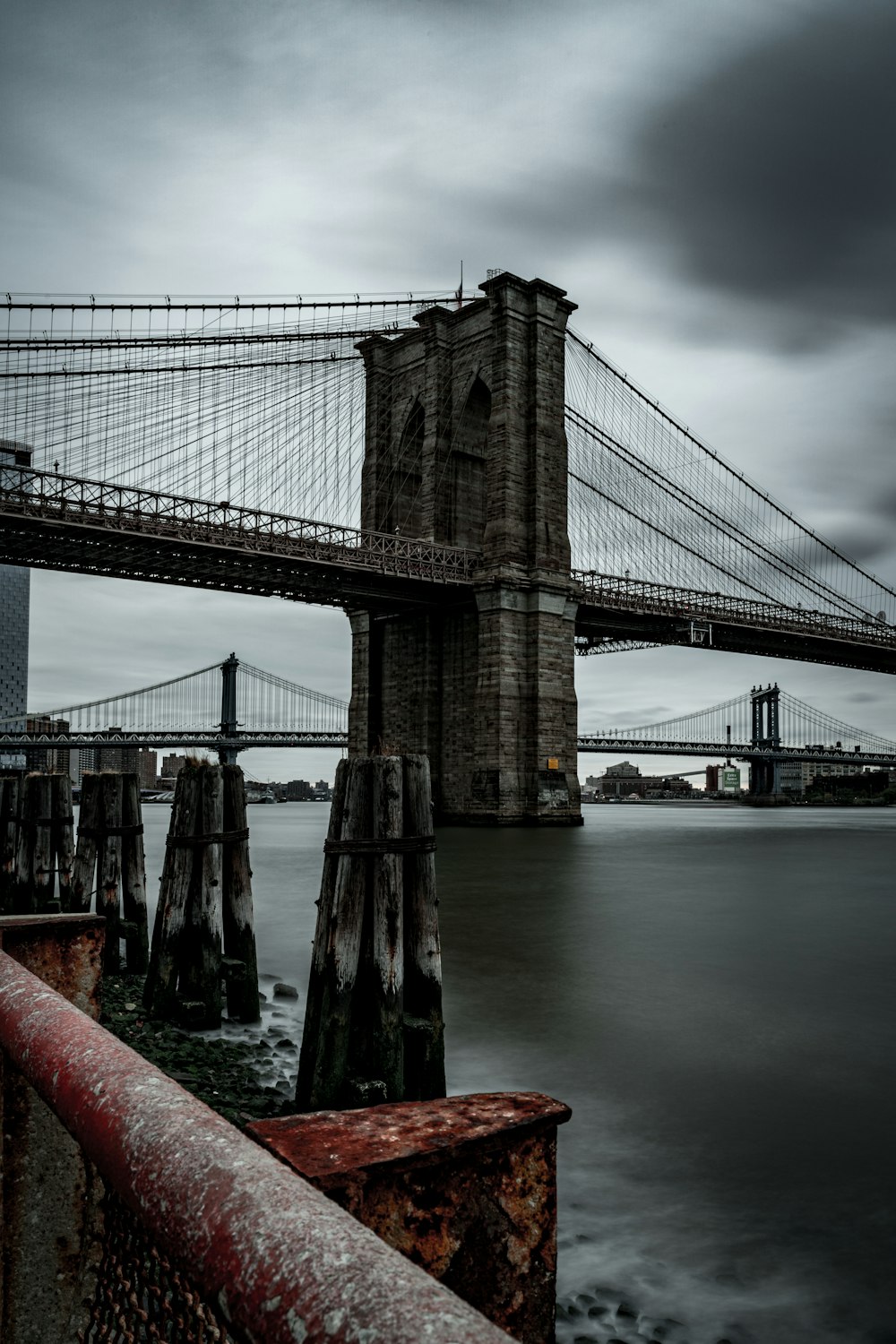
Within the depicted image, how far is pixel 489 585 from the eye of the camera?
34031mm

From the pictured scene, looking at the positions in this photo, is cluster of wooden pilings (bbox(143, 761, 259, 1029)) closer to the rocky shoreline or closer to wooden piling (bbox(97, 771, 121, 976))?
the rocky shoreline

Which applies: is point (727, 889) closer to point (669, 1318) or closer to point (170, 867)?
point (170, 867)

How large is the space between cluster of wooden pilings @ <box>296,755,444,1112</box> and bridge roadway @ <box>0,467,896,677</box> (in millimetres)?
24055

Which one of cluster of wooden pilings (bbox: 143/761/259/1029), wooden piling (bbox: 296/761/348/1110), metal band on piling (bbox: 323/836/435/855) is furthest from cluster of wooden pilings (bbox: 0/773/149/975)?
metal band on piling (bbox: 323/836/435/855)

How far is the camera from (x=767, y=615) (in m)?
47.0

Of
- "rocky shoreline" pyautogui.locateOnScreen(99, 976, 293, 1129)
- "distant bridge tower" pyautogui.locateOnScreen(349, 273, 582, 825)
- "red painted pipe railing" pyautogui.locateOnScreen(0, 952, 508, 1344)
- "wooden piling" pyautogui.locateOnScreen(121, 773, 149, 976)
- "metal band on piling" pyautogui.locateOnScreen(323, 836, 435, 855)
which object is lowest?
"rocky shoreline" pyautogui.locateOnScreen(99, 976, 293, 1129)

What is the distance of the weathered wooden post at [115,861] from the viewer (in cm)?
945

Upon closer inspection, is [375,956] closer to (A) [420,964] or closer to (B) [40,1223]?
(A) [420,964]

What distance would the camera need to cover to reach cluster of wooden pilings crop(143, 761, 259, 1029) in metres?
7.23

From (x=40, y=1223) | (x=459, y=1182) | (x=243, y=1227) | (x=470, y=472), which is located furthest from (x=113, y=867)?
(x=470, y=472)

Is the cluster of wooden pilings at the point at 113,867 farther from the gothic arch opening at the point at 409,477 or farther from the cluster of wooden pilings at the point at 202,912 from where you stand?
the gothic arch opening at the point at 409,477

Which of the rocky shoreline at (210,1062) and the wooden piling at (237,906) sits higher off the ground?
the wooden piling at (237,906)

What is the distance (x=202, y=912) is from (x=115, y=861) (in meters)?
2.62

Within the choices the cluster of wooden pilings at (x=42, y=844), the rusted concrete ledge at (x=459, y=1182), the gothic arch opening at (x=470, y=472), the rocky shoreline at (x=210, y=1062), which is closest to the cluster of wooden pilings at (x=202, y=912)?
the rocky shoreline at (x=210, y=1062)
